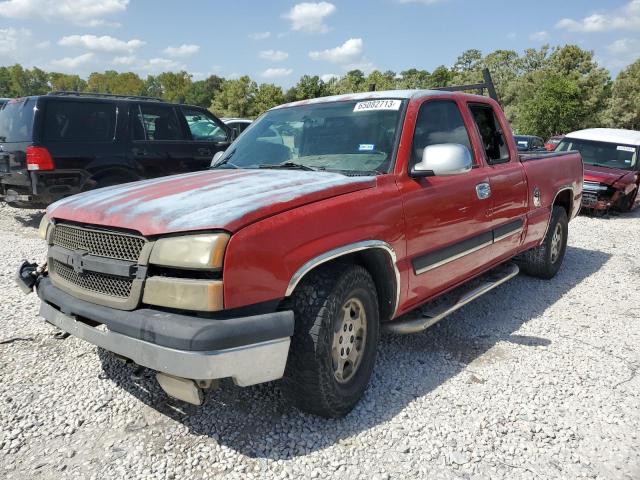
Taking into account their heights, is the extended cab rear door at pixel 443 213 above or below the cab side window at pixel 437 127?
below

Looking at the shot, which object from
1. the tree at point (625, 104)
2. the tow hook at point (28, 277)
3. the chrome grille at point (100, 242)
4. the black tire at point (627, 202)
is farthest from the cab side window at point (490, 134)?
the tree at point (625, 104)

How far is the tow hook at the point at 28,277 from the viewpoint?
3.10 meters

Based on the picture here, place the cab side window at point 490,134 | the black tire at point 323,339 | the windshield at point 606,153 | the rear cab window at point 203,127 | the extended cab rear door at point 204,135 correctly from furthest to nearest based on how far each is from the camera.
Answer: the windshield at point 606,153, the rear cab window at point 203,127, the extended cab rear door at point 204,135, the cab side window at point 490,134, the black tire at point 323,339

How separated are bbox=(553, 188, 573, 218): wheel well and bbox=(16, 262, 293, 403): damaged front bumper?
448cm

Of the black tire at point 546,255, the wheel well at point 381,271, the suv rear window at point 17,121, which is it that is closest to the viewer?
the wheel well at point 381,271

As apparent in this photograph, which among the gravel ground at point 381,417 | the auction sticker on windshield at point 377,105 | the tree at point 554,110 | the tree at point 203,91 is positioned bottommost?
the gravel ground at point 381,417

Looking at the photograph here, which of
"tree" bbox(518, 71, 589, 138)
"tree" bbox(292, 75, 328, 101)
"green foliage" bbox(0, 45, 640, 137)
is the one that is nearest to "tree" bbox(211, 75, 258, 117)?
"green foliage" bbox(0, 45, 640, 137)

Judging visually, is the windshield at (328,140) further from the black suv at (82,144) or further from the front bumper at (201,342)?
the black suv at (82,144)

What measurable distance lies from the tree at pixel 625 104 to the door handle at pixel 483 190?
3640 cm

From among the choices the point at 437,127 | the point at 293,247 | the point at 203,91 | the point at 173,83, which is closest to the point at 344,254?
the point at 293,247

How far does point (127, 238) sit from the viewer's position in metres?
2.42

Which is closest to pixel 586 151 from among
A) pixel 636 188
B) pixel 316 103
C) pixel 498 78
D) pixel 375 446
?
pixel 636 188

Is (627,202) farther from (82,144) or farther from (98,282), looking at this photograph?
(98,282)

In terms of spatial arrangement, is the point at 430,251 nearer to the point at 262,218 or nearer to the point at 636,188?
the point at 262,218
